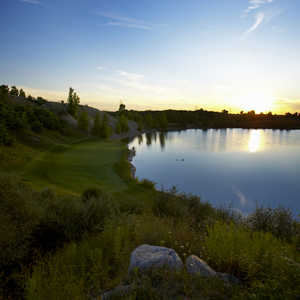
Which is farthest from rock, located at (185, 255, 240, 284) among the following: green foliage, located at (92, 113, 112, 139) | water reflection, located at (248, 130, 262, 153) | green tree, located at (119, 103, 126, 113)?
green tree, located at (119, 103, 126, 113)

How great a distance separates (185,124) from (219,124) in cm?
3743

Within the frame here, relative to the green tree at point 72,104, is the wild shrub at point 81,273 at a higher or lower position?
lower

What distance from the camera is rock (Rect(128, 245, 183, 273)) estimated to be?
4.75 metres

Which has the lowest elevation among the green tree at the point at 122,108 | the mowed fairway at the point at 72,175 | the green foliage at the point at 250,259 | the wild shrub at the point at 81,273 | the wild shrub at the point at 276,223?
the mowed fairway at the point at 72,175

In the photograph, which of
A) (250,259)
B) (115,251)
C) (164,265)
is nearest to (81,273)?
(115,251)

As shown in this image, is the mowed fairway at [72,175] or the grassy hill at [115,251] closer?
the grassy hill at [115,251]

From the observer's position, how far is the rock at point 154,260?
4754 mm

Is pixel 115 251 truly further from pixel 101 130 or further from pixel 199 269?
pixel 101 130

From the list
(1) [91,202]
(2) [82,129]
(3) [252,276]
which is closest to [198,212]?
(1) [91,202]

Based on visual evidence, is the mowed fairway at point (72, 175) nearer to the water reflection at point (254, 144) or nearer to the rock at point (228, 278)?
the rock at point (228, 278)

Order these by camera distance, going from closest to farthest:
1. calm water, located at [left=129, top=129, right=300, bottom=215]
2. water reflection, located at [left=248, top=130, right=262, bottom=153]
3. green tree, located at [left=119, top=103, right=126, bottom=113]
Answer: calm water, located at [left=129, top=129, right=300, bottom=215]
water reflection, located at [left=248, top=130, right=262, bottom=153]
green tree, located at [left=119, top=103, right=126, bottom=113]

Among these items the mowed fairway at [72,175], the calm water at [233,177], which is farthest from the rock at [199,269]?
the calm water at [233,177]

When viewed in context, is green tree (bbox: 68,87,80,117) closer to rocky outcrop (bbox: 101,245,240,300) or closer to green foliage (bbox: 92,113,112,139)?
green foliage (bbox: 92,113,112,139)

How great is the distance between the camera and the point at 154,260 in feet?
15.9
